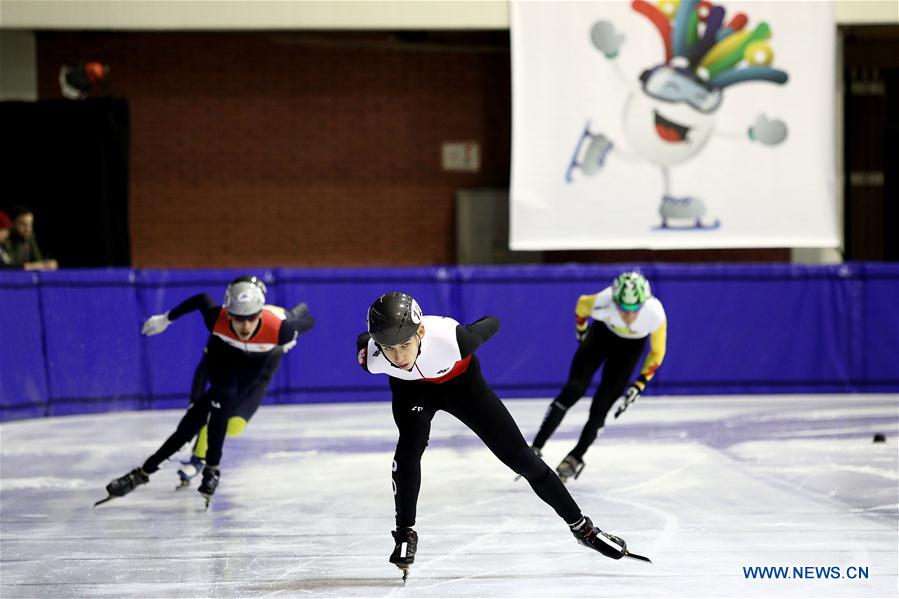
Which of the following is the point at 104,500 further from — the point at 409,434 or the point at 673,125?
the point at 673,125

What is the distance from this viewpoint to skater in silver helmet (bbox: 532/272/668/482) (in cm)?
773

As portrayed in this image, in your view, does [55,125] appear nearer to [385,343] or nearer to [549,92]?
[549,92]

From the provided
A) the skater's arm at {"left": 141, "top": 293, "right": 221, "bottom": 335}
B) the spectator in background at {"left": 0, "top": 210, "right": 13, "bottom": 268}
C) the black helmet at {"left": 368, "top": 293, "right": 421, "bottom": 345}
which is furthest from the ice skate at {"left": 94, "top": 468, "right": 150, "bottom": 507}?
the spectator in background at {"left": 0, "top": 210, "right": 13, "bottom": 268}

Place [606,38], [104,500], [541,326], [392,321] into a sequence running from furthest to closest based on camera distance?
[606,38]
[541,326]
[104,500]
[392,321]

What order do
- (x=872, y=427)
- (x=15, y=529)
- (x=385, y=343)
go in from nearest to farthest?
(x=385, y=343), (x=15, y=529), (x=872, y=427)

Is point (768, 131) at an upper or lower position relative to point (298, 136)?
lower

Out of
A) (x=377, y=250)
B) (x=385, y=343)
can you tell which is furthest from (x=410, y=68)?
(x=385, y=343)

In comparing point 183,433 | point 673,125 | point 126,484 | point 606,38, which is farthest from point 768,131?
point 126,484

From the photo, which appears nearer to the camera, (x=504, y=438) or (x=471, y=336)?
(x=471, y=336)

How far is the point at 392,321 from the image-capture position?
4.79 metres

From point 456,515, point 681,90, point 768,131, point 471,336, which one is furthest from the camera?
point 681,90

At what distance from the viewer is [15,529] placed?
6.66 m

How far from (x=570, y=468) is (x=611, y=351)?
2.95 ft

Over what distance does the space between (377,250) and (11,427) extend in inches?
267
